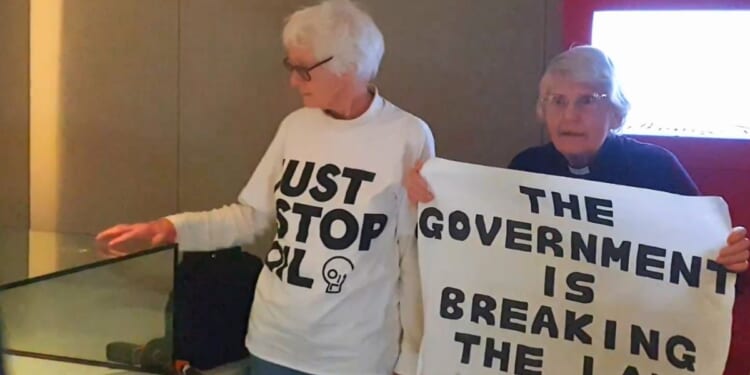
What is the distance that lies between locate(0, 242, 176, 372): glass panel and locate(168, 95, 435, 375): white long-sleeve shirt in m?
0.15

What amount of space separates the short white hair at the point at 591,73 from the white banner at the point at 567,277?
18 centimetres

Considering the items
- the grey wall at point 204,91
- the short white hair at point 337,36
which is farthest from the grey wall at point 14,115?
the short white hair at point 337,36

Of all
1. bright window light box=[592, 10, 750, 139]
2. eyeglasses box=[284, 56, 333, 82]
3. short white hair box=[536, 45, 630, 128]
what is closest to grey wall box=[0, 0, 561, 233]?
bright window light box=[592, 10, 750, 139]

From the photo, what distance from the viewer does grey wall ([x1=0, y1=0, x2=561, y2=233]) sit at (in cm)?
253

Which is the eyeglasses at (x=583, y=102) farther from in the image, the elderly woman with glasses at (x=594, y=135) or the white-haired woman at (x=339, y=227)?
the white-haired woman at (x=339, y=227)

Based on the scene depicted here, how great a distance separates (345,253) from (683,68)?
82 cm

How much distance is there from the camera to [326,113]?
6.52 ft

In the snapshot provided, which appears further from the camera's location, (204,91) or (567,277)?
(204,91)

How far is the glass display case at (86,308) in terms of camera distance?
178 cm

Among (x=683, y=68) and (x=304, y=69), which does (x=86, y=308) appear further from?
(x=683, y=68)

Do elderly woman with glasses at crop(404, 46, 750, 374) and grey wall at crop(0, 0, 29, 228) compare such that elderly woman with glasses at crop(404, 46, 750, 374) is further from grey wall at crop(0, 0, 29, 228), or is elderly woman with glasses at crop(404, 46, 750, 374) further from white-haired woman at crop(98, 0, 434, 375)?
grey wall at crop(0, 0, 29, 228)

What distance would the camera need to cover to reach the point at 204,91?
9.36ft

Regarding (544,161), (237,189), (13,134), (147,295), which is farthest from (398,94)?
(13,134)

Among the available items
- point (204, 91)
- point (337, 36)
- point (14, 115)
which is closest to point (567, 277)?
point (337, 36)
